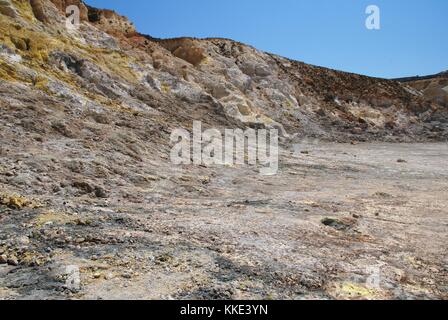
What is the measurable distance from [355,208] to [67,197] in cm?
796

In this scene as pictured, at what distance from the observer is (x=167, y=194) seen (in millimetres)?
13391

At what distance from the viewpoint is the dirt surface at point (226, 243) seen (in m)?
6.90

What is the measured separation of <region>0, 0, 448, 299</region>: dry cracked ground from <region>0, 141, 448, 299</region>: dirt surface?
0.13 feet

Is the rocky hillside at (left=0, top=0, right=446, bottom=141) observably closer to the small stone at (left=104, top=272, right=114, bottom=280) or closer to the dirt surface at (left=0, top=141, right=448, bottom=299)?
the dirt surface at (left=0, top=141, right=448, bottom=299)

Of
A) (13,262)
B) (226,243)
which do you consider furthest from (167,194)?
(13,262)

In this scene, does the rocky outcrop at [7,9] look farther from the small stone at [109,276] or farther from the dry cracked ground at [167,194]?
the small stone at [109,276]

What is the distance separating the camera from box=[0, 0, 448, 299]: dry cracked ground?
285 inches

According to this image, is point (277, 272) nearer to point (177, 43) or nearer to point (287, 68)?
point (177, 43)

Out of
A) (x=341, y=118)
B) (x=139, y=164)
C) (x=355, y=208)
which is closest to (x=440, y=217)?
(x=355, y=208)
